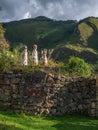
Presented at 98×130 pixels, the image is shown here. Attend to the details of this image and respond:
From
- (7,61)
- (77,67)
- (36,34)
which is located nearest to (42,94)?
(7,61)

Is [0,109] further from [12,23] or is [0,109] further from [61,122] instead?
[12,23]

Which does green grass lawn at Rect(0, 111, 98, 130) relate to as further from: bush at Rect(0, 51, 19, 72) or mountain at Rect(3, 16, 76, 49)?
mountain at Rect(3, 16, 76, 49)

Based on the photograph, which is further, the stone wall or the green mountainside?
the green mountainside

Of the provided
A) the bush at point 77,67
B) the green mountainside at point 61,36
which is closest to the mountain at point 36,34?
the green mountainside at point 61,36

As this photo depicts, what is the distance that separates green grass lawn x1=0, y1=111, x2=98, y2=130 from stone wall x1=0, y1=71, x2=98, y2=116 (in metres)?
0.57

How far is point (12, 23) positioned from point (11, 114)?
173m

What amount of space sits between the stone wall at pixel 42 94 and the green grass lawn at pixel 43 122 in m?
0.57

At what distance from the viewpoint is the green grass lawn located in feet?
58.7

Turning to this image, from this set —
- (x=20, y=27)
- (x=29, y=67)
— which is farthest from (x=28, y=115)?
(x=20, y=27)

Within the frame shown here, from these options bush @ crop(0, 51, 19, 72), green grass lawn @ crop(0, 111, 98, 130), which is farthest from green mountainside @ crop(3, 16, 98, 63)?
green grass lawn @ crop(0, 111, 98, 130)

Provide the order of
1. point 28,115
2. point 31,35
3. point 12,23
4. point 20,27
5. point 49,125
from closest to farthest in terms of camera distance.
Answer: point 49,125 < point 28,115 < point 31,35 < point 20,27 < point 12,23

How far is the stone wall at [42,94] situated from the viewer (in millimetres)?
20938

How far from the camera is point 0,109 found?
67.9 feet

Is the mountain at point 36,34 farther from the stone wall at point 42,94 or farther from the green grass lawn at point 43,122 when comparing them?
the green grass lawn at point 43,122
